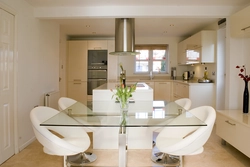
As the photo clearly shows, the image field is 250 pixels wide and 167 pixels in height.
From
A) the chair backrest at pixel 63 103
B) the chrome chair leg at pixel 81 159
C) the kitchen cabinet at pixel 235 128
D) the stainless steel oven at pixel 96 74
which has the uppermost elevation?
the stainless steel oven at pixel 96 74

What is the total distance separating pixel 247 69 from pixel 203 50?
1.38m

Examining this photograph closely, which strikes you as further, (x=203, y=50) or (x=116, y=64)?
(x=116, y=64)

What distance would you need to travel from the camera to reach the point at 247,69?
3652mm

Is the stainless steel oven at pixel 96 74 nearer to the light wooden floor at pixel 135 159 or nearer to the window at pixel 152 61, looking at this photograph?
the window at pixel 152 61

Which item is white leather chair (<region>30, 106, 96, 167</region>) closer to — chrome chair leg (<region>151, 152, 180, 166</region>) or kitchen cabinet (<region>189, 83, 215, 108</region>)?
chrome chair leg (<region>151, 152, 180, 166</region>)

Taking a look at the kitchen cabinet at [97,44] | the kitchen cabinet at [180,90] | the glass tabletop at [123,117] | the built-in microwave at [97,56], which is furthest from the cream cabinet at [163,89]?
the glass tabletop at [123,117]

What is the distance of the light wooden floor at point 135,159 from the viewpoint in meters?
2.84

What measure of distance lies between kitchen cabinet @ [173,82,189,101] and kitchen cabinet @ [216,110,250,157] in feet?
5.59

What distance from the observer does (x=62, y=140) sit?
6.86 ft

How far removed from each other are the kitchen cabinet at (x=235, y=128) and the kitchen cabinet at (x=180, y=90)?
1703 mm

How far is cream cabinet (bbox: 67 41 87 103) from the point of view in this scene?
263 inches

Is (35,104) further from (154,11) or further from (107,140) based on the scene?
(154,11)

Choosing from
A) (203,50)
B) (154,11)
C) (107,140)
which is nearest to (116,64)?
(203,50)

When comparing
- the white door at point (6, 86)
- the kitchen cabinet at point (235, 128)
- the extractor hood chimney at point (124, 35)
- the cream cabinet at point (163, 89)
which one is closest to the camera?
the kitchen cabinet at point (235, 128)
